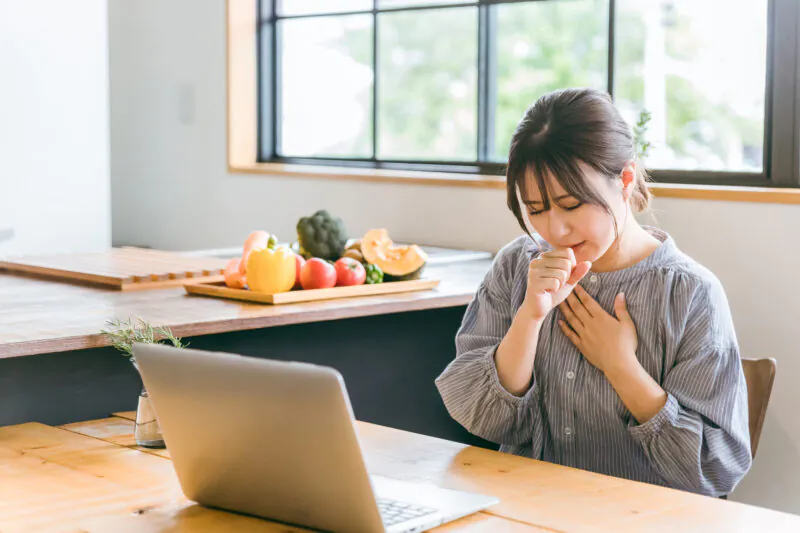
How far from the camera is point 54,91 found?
12.7 feet

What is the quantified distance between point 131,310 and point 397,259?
2.24 feet

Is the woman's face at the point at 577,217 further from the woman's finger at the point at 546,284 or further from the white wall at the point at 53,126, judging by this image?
the white wall at the point at 53,126

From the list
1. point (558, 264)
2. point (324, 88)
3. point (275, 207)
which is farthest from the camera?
point (324, 88)

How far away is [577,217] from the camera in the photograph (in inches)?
64.6

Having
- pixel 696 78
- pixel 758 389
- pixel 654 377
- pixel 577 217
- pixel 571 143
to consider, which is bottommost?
pixel 758 389

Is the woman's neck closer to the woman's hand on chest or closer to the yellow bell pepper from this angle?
the woman's hand on chest

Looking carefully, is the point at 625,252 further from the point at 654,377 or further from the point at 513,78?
the point at 513,78

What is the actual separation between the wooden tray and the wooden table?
64cm

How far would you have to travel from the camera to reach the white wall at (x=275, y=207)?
8.79 feet

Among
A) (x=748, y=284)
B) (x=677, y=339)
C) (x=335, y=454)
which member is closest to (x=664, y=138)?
(x=748, y=284)

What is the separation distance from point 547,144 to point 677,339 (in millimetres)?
368

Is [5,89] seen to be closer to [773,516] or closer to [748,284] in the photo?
[748,284]

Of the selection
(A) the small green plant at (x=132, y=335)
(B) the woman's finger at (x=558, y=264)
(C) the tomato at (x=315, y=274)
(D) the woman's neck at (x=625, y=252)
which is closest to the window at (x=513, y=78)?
(C) the tomato at (x=315, y=274)

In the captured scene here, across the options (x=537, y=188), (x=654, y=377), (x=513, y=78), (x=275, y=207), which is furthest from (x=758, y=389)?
(x=513, y=78)
